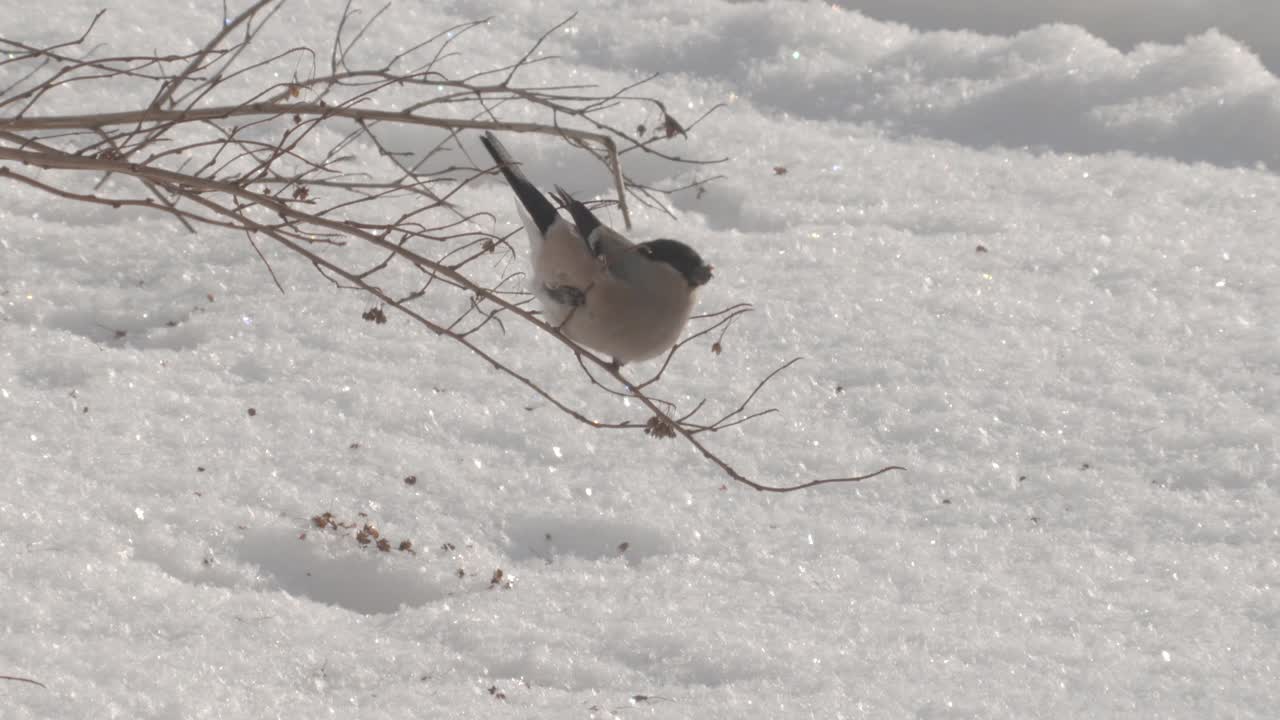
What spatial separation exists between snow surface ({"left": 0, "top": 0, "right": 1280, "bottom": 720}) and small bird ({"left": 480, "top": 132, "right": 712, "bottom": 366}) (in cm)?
93

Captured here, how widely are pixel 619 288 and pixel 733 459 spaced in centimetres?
142

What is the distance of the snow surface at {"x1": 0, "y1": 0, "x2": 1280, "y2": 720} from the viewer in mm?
2754

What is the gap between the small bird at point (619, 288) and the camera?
7.13 feet

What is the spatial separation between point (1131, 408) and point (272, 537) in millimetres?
2610

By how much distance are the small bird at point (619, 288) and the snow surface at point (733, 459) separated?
3.04ft

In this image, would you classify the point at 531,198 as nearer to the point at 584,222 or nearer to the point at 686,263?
the point at 584,222

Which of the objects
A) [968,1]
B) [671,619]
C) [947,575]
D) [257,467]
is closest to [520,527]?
[671,619]

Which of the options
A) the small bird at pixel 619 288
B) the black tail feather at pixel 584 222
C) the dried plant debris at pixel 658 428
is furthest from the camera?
the black tail feather at pixel 584 222

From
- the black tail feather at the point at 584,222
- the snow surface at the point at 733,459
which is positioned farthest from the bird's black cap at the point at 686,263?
the snow surface at the point at 733,459

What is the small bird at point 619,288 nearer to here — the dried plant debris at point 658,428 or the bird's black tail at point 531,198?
the bird's black tail at point 531,198

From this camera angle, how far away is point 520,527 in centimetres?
321

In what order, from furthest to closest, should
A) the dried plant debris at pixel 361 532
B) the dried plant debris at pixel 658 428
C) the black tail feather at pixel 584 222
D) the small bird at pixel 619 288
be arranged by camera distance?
the dried plant debris at pixel 361 532, the black tail feather at pixel 584 222, the small bird at pixel 619 288, the dried plant debris at pixel 658 428

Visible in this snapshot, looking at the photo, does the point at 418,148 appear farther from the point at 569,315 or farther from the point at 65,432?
the point at 569,315

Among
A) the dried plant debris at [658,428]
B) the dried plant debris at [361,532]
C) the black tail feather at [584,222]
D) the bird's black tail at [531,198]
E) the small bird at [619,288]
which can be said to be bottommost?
the dried plant debris at [658,428]
